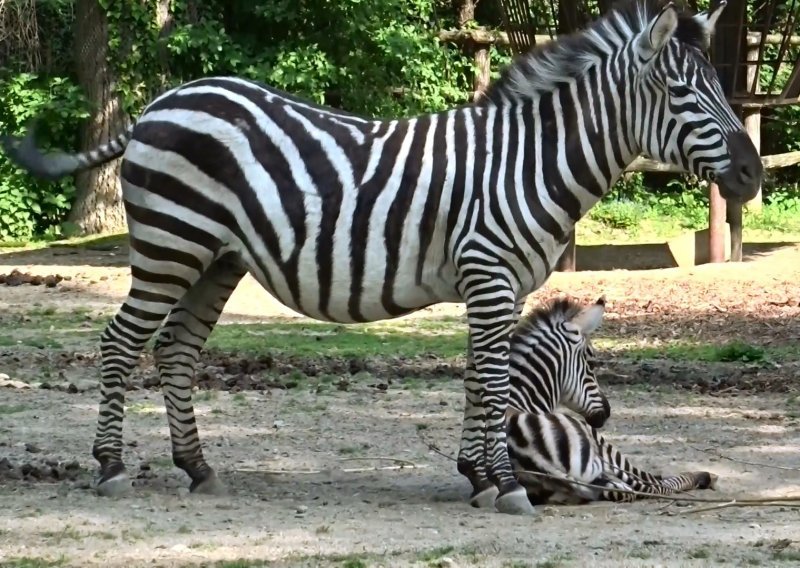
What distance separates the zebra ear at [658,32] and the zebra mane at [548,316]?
5.79 ft

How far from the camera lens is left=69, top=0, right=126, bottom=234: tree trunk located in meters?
20.4

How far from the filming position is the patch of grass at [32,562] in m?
4.80

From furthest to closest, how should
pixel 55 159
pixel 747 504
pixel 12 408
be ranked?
pixel 12 408
pixel 55 159
pixel 747 504

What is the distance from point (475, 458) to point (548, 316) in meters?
1.28

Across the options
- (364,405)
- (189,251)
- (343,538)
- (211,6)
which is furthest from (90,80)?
(343,538)

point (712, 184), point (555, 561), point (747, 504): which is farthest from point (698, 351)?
point (555, 561)

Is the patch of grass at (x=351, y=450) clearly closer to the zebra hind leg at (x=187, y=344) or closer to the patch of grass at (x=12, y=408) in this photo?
the zebra hind leg at (x=187, y=344)

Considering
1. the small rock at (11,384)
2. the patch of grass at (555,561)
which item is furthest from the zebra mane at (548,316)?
the small rock at (11,384)

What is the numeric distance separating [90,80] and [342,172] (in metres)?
15.2

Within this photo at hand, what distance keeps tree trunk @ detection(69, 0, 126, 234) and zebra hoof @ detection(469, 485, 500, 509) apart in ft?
49.5

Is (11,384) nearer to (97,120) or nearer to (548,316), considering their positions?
(548,316)

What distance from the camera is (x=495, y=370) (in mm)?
6258

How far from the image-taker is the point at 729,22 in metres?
16.6

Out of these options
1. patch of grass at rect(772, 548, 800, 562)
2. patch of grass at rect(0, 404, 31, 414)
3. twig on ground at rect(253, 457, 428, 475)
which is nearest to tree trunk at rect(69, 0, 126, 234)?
→ patch of grass at rect(0, 404, 31, 414)
